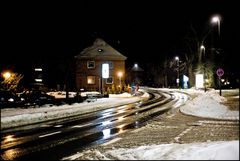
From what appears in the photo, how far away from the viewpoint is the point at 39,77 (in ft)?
202

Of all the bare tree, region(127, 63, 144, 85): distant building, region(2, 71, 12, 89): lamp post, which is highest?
region(127, 63, 144, 85): distant building

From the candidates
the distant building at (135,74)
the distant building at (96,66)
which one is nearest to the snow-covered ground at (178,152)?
the distant building at (96,66)

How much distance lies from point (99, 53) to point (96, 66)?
2.55m

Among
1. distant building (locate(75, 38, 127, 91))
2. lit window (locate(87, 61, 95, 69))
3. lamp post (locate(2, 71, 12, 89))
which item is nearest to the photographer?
lamp post (locate(2, 71, 12, 89))

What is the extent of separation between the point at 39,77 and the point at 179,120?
45.5m

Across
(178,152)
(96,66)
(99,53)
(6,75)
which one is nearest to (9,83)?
(6,75)

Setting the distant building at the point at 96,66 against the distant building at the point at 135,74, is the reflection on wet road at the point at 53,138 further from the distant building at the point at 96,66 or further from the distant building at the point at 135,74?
the distant building at the point at 135,74

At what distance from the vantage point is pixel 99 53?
65.1 meters

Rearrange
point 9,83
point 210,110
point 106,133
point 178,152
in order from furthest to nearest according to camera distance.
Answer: point 9,83 → point 210,110 → point 106,133 → point 178,152

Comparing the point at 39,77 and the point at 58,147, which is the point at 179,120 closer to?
the point at 58,147

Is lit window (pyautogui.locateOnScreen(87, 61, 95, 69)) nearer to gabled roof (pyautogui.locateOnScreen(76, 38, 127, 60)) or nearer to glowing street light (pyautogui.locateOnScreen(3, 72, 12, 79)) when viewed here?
gabled roof (pyautogui.locateOnScreen(76, 38, 127, 60))

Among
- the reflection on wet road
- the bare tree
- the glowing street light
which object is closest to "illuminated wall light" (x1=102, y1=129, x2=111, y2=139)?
the reflection on wet road

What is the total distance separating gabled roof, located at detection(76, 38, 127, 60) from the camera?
6431 centimetres

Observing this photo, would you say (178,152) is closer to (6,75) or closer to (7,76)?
(7,76)
